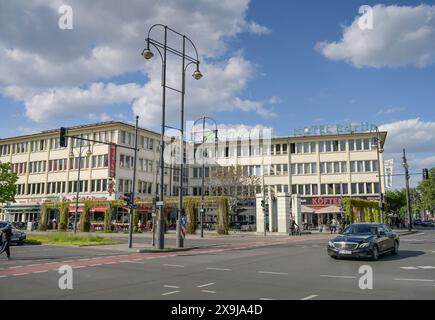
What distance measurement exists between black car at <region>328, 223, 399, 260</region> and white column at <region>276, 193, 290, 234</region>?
25.7m

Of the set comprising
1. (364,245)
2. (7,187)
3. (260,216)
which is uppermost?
(7,187)

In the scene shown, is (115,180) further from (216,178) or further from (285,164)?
(285,164)

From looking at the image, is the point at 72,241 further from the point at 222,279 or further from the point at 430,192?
the point at 430,192

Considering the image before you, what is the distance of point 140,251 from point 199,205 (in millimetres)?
22008

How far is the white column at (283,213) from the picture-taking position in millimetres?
44062

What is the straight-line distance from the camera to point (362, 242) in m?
16.0

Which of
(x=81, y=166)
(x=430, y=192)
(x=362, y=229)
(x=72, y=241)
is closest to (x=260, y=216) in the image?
(x=72, y=241)

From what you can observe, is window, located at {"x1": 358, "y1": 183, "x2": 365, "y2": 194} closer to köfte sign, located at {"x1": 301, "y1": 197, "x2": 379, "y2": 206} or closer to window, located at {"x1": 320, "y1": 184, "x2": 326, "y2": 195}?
köfte sign, located at {"x1": 301, "y1": 197, "x2": 379, "y2": 206}

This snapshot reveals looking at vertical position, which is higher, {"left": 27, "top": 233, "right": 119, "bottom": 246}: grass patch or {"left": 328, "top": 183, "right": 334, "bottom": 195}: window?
{"left": 328, "top": 183, "right": 334, "bottom": 195}: window

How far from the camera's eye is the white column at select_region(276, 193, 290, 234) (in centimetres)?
4406

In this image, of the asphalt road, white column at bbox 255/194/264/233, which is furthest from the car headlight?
white column at bbox 255/194/264/233

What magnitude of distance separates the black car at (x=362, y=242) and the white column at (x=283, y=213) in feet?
84.3

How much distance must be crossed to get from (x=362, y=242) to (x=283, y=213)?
28367 millimetres
